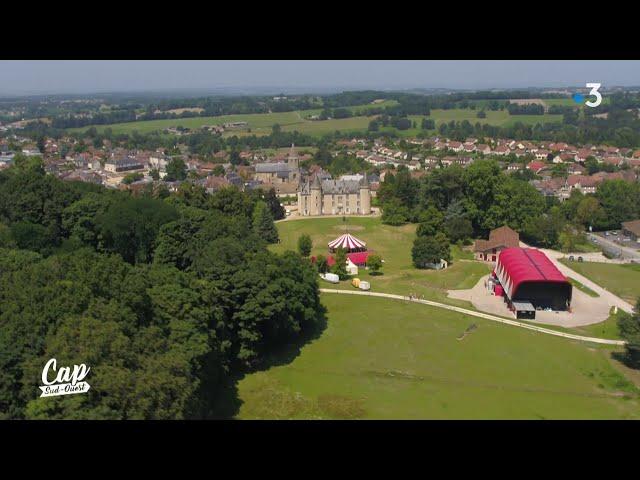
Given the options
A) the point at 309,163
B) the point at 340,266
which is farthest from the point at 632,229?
the point at 309,163

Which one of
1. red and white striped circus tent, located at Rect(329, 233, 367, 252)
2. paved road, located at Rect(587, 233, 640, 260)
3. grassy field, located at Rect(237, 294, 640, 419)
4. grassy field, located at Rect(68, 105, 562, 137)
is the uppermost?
grassy field, located at Rect(68, 105, 562, 137)

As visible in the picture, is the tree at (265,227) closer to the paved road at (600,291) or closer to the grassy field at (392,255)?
the grassy field at (392,255)

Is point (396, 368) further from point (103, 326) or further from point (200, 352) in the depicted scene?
point (103, 326)

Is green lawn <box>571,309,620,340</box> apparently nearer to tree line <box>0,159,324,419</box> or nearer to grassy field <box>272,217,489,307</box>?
grassy field <box>272,217,489,307</box>

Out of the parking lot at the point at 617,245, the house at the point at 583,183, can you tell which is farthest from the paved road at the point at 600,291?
the house at the point at 583,183

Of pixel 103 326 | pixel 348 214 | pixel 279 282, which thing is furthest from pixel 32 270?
pixel 348 214

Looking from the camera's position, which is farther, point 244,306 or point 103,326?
point 244,306

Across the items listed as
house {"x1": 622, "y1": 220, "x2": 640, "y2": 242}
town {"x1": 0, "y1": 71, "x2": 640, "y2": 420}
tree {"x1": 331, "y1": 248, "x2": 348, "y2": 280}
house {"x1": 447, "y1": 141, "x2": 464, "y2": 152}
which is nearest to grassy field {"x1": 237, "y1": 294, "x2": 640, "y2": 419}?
town {"x1": 0, "y1": 71, "x2": 640, "y2": 420}

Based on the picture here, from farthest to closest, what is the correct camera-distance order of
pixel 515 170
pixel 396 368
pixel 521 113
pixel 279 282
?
1. pixel 521 113
2. pixel 515 170
3. pixel 279 282
4. pixel 396 368
